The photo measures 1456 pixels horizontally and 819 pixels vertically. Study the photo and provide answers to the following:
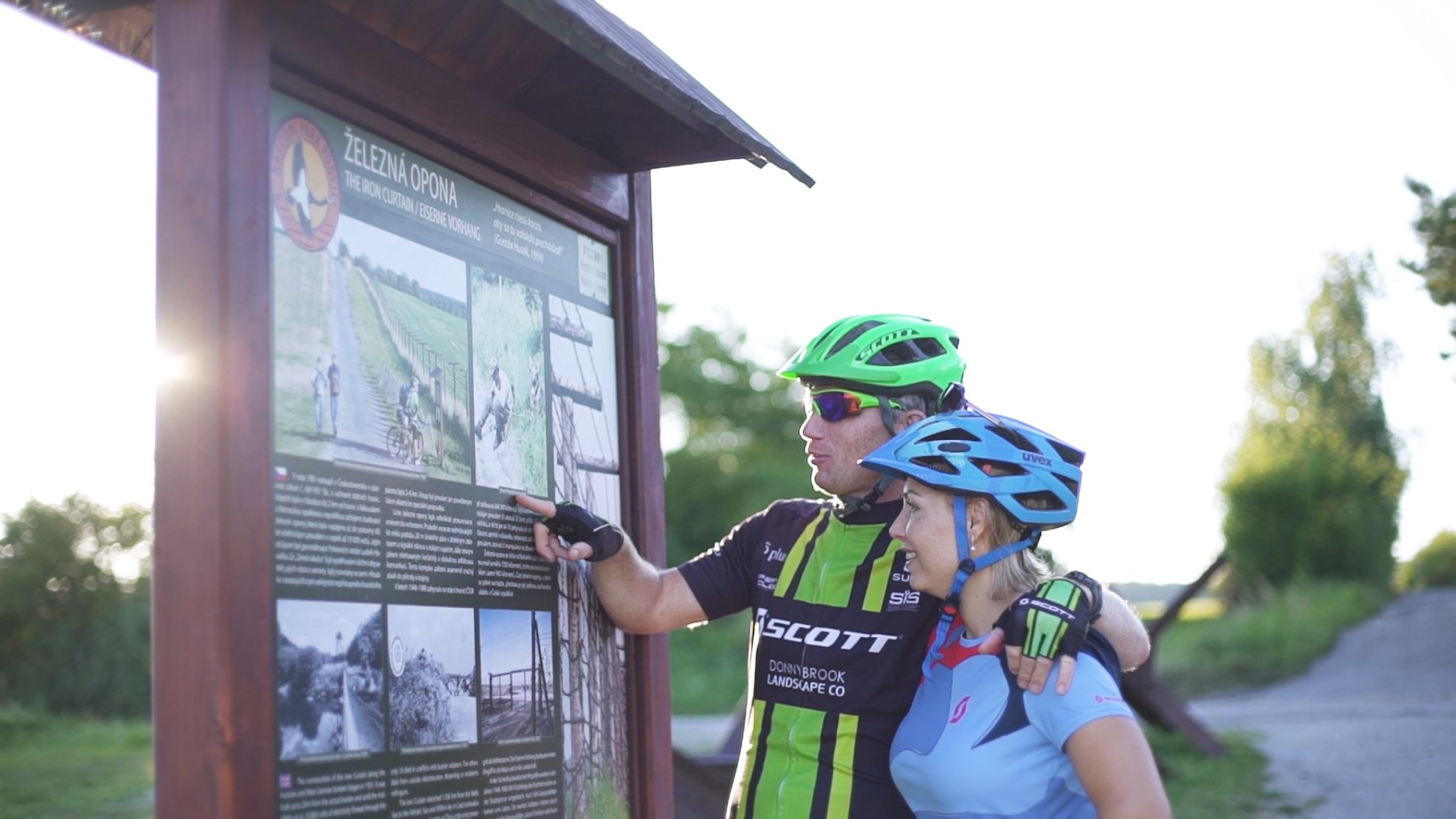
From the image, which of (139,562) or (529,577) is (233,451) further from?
(139,562)

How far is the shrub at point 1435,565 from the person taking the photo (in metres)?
32.5

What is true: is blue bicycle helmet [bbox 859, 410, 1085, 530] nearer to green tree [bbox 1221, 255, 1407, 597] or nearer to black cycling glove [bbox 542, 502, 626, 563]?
black cycling glove [bbox 542, 502, 626, 563]

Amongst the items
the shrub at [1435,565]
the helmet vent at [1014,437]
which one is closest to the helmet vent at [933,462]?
the helmet vent at [1014,437]

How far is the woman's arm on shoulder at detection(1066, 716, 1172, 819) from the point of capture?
3004 mm

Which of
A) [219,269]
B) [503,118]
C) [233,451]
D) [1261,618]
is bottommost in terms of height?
[1261,618]

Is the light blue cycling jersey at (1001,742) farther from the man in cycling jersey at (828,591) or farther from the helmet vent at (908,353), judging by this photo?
the helmet vent at (908,353)

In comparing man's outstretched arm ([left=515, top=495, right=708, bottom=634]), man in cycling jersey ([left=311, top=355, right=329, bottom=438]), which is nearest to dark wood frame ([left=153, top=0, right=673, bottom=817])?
man in cycling jersey ([left=311, top=355, right=329, bottom=438])

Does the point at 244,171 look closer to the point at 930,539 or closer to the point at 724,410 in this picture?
the point at 930,539

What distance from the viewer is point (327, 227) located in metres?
3.19

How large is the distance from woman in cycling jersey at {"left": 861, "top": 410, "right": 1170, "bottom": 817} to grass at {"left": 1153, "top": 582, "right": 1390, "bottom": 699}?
1765 centimetres

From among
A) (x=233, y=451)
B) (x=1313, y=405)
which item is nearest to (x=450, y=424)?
(x=233, y=451)

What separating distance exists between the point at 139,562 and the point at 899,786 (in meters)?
14.8

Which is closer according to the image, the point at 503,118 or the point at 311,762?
the point at 311,762

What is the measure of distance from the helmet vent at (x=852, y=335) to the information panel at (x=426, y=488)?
2.40 ft
